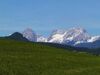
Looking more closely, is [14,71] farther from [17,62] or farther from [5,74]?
[17,62]

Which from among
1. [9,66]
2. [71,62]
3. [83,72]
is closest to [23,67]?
[9,66]

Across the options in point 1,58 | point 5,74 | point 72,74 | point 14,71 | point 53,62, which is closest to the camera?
point 5,74

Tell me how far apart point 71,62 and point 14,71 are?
20.8 m

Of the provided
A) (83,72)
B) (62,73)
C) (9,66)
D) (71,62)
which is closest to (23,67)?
(9,66)

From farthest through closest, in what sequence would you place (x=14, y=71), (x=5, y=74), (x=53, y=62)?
1. (x=53, y=62)
2. (x=14, y=71)
3. (x=5, y=74)

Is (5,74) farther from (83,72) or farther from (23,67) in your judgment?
(83,72)

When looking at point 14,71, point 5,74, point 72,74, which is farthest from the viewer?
point 72,74

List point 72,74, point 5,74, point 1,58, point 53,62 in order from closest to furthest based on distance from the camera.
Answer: point 5,74 < point 72,74 < point 1,58 < point 53,62

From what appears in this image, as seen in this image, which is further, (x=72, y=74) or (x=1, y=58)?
(x=1, y=58)

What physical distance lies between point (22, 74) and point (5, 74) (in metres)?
3.25

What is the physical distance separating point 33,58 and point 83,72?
11.9 meters

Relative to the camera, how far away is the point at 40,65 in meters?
60.4

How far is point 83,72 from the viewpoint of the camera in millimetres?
58531

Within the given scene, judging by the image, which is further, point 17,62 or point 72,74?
point 17,62
